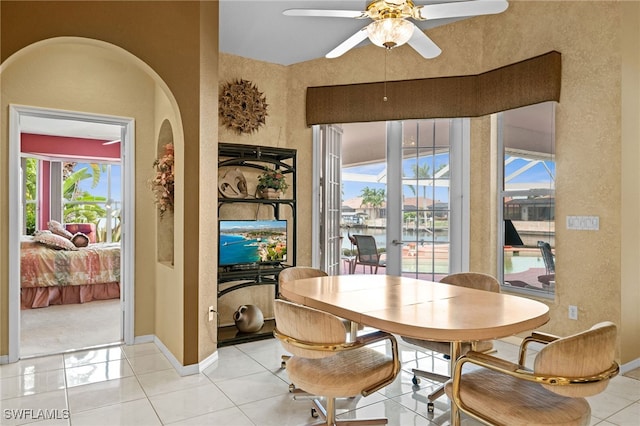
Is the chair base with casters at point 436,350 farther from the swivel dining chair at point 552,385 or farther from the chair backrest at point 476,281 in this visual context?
the swivel dining chair at point 552,385

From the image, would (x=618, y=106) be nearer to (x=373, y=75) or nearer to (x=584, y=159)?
(x=584, y=159)

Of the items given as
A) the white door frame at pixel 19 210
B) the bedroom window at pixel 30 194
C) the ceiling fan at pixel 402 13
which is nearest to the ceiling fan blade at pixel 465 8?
the ceiling fan at pixel 402 13

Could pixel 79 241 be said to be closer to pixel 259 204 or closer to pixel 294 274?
pixel 259 204

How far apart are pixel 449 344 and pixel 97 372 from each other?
2.66 meters

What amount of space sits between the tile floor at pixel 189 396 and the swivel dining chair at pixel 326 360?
55 centimetres

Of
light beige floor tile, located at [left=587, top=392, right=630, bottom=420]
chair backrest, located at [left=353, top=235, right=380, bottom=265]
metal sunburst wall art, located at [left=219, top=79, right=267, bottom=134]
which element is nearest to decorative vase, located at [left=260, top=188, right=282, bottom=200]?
metal sunburst wall art, located at [left=219, top=79, right=267, bottom=134]

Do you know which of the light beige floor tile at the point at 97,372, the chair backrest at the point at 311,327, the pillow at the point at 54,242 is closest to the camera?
the chair backrest at the point at 311,327

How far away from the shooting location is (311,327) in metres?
2.04

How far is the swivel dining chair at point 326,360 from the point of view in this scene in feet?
6.65

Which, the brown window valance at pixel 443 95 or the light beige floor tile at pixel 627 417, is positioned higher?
the brown window valance at pixel 443 95

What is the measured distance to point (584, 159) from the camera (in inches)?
137

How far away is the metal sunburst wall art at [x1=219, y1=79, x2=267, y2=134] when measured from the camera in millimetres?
4484

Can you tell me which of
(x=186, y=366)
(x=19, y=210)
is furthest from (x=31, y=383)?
(x=19, y=210)

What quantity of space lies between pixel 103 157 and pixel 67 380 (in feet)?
20.1
